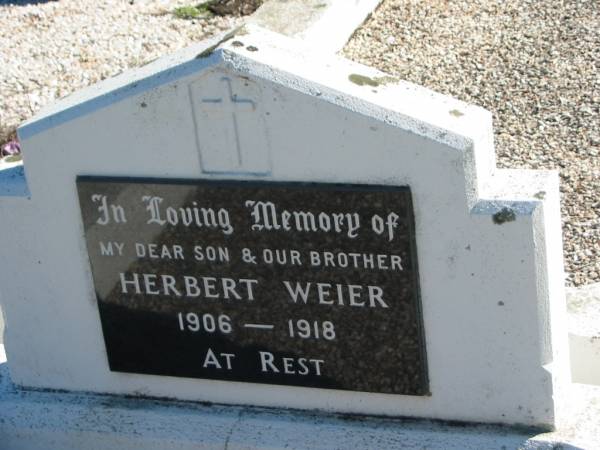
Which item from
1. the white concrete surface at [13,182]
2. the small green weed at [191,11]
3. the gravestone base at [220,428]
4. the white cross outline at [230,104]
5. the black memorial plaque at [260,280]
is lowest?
the gravestone base at [220,428]

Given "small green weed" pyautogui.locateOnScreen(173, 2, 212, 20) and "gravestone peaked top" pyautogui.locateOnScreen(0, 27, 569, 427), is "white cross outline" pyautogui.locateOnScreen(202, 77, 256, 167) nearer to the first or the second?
"gravestone peaked top" pyautogui.locateOnScreen(0, 27, 569, 427)

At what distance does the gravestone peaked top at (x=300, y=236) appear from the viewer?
334cm

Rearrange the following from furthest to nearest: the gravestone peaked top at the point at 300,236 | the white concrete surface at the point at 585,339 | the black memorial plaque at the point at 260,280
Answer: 1. the white concrete surface at the point at 585,339
2. the black memorial plaque at the point at 260,280
3. the gravestone peaked top at the point at 300,236

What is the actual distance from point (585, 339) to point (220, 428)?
119 cm

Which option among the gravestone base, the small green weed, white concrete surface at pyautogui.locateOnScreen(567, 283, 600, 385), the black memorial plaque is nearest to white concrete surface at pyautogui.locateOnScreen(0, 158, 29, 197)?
the black memorial plaque

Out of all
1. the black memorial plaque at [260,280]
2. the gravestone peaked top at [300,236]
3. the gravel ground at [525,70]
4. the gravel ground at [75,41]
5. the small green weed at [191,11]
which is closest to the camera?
the gravestone peaked top at [300,236]

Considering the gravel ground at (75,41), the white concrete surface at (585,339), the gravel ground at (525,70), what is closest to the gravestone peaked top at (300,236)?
the white concrete surface at (585,339)

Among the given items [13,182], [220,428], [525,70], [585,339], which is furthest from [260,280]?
[525,70]

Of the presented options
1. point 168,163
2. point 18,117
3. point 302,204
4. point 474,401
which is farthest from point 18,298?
point 18,117

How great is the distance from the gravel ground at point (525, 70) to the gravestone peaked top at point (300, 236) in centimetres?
122

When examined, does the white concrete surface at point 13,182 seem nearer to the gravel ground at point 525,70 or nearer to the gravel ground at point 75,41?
the gravel ground at point 525,70

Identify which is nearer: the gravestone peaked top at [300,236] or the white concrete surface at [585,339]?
the gravestone peaked top at [300,236]

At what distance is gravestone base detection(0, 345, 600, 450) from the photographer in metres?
3.51

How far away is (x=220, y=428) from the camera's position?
3.79 metres
